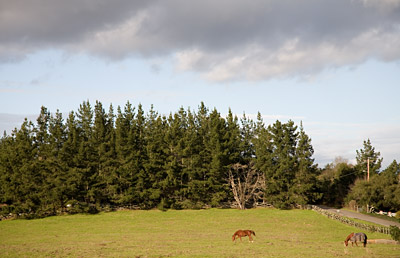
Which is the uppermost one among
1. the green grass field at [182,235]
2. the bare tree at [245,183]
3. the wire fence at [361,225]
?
the bare tree at [245,183]

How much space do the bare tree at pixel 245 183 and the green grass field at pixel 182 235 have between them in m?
5.92

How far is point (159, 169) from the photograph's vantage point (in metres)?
71.4

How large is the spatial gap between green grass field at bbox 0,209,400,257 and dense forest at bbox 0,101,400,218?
3854mm

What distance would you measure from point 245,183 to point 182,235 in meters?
34.8

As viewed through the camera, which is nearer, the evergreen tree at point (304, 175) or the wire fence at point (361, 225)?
the wire fence at point (361, 225)

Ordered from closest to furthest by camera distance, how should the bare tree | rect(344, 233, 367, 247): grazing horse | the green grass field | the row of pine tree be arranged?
1. the green grass field
2. rect(344, 233, 367, 247): grazing horse
3. the row of pine tree
4. the bare tree

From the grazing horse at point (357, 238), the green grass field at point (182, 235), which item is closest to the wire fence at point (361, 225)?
the green grass field at point (182, 235)

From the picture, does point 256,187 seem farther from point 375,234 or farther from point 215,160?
point 375,234

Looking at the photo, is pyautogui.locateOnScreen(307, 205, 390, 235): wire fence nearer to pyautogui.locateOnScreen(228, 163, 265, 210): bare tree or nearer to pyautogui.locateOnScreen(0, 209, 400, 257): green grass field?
pyautogui.locateOnScreen(0, 209, 400, 257): green grass field

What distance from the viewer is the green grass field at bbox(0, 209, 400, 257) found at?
86.9 feet

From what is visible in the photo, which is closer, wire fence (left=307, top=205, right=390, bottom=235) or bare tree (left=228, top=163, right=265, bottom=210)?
wire fence (left=307, top=205, right=390, bottom=235)

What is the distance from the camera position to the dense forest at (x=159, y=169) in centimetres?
6462

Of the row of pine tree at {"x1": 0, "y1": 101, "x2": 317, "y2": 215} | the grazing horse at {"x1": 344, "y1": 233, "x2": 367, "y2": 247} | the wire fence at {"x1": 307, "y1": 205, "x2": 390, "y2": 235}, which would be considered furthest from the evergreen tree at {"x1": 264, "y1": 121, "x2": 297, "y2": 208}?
the grazing horse at {"x1": 344, "y1": 233, "x2": 367, "y2": 247}

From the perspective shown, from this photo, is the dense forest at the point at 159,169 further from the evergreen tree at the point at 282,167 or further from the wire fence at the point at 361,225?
the wire fence at the point at 361,225
